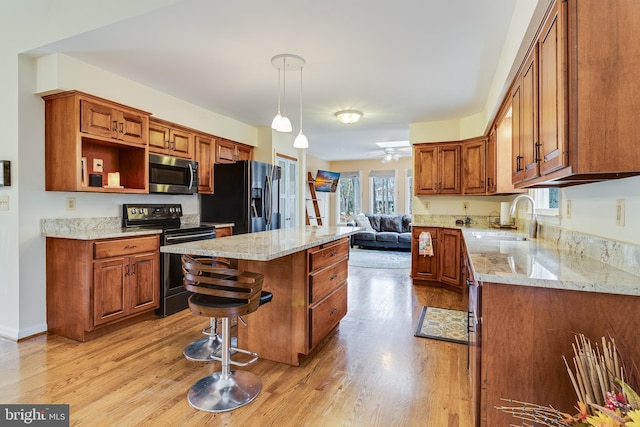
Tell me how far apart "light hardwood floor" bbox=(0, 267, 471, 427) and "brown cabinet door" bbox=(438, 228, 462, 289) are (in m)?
1.62

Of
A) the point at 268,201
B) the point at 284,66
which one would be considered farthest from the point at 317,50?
the point at 268,201

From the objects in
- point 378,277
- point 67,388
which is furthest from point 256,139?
point 67,388

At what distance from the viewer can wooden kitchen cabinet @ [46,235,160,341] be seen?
2.77m

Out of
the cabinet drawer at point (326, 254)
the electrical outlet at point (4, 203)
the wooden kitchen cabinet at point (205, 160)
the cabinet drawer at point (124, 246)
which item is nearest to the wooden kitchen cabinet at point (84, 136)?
the electrical outlet at point (4, 203)

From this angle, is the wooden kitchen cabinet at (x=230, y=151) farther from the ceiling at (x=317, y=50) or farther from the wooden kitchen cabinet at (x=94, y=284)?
the wooden kitchen cabinet at (x=94, y=284)

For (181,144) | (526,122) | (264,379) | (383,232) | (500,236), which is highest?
(181,144)

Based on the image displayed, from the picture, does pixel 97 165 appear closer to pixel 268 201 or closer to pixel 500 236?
pixel 268 201

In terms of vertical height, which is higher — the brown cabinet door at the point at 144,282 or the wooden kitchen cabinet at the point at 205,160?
the wooden kitchen cabinet at the point at 205,160

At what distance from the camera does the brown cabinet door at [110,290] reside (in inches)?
110

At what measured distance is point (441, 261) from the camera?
468 centimetres

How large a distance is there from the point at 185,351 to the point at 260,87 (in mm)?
2682

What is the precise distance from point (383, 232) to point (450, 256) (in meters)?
3.67

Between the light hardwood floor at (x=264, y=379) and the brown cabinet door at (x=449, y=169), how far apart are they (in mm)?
2371

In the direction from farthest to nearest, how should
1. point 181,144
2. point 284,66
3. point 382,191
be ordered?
point 382,191 < point 181,144 < point 284,66
